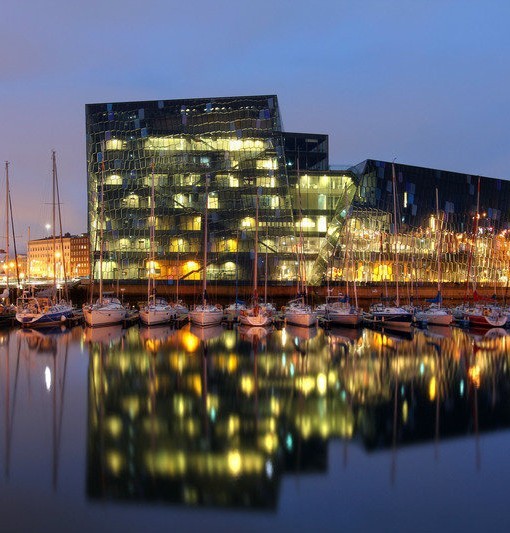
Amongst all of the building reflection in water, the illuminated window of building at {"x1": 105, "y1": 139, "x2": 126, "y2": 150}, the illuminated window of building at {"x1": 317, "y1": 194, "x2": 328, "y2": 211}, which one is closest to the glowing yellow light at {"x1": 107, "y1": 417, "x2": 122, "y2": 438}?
the building reflection in water

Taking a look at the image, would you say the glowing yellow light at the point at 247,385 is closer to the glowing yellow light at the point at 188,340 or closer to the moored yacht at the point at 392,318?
the glowing yellow light at the point at 188,340

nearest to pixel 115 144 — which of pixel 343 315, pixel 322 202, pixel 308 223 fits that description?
pixel 308 223

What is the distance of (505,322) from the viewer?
50.6 meters

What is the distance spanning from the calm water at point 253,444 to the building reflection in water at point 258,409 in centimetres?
6

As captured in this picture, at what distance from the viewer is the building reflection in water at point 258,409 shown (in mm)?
13195

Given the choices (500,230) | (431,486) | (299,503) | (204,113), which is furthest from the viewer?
(500,230)

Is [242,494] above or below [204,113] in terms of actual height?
below

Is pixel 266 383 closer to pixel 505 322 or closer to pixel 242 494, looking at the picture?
pixel 242 494

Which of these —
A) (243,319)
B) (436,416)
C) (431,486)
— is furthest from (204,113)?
(431,486)

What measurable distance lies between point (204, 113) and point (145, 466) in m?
73.5

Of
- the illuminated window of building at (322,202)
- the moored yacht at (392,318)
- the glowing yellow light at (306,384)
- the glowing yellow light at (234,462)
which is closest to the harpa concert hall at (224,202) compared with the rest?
the illuminated window of building at (322,202)

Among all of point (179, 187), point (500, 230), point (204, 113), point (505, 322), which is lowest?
point (505, 322)

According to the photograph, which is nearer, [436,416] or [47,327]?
[436,416]

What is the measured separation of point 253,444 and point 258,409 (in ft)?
12.8
